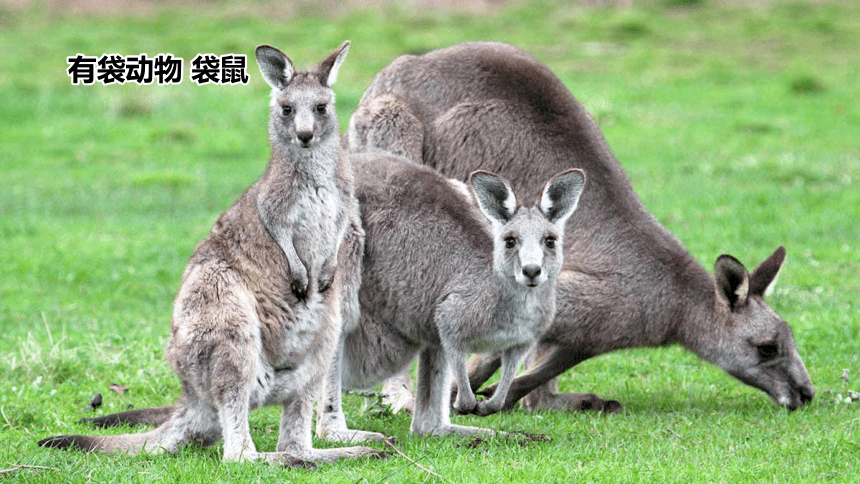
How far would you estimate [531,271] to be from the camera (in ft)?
16.5

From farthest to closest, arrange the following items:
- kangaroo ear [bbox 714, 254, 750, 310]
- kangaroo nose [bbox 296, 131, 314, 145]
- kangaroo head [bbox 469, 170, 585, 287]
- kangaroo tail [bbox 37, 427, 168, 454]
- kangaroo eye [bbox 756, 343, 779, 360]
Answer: kangaroo eye [bbox 756, 343, 779, 360]
kangaroo ear [bbox 714, 254, 750, 310]
kangaroo head [bbox 469, 170, 585, 287]
kangaroo tail [bbox 37, 427, 168, 454]
kangaroo nose [bbox 296, 131, 314, 145]

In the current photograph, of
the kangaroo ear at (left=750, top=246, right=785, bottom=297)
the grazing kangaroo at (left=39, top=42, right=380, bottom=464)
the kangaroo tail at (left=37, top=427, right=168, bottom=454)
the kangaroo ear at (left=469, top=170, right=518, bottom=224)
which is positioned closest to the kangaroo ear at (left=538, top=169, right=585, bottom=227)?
the kangaroo ear at (left=469, top=170, right=518, bottom=224)

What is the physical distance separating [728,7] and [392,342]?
2344cm

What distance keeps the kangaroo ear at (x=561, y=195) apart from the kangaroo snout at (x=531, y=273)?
42 cm

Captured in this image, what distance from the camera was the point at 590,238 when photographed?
650 cm

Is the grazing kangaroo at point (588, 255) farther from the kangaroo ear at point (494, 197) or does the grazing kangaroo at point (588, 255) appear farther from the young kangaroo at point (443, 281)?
the kangaroo ear at point (494, 197)

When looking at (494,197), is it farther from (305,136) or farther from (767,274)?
(767,274)

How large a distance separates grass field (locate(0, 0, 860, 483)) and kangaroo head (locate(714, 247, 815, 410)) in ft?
0.56

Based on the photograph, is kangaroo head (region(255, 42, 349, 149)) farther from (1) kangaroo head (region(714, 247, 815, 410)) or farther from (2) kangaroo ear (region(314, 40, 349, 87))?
(1) kangaroo head (region(714, 247, 815, 410))

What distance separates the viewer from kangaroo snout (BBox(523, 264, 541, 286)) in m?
5.04

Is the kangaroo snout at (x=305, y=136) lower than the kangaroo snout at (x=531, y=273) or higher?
higher

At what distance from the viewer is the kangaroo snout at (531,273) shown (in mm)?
5043

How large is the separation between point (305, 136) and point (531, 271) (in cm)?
112

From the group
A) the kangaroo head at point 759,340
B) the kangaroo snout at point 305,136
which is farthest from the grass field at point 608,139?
the kangaroo snout at point 305,136
